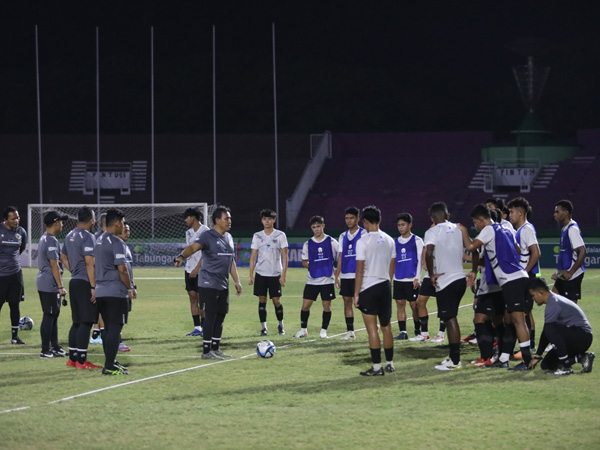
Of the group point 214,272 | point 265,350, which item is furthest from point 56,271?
point 265,350

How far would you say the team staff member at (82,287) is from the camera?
12.7 meters

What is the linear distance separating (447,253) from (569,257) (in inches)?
107

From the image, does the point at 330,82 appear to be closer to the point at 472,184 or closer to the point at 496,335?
the point at 472,184

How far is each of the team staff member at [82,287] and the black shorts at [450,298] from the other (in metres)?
4.71

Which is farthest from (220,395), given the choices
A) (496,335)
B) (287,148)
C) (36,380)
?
(287,148)

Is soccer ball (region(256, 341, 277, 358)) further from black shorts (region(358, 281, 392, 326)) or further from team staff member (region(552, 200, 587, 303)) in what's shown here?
team staff member (region(552, 200, 587, 303))

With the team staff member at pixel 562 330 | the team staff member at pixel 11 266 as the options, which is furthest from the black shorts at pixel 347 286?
the team staff member at pixel 11 266

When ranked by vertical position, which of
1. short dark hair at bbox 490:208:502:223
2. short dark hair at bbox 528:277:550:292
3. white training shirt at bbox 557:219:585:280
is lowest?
short dark hair at bbox 528:277:550:292

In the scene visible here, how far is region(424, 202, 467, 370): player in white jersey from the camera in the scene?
41.3 feet

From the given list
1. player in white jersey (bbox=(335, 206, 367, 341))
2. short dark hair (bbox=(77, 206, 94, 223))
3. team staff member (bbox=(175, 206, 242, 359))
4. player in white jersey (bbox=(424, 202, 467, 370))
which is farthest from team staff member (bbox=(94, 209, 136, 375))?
player in white jersey (bbox=(335, 206, 367, 341))

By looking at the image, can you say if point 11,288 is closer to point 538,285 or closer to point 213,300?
point 213,300

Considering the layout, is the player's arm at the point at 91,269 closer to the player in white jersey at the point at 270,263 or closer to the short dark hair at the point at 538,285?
the player in white jersey at the point at 270,263

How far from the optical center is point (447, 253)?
12.7 metres

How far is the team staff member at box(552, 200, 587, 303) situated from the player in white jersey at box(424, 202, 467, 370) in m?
2.34
